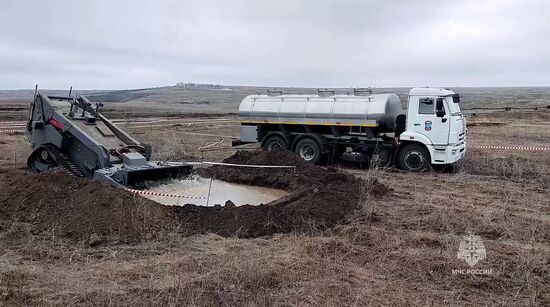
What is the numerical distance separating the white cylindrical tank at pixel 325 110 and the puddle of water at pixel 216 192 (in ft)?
17.2

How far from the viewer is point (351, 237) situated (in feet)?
24.2

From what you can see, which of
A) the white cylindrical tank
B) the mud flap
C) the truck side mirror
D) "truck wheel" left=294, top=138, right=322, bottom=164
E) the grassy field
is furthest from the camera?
"truck wheel" left=294, top=138, right=322, bottom=164

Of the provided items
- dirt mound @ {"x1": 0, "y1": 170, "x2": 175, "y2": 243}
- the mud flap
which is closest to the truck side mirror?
the mud flap

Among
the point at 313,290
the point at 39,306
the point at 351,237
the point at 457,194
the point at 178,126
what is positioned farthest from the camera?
the point at 178,126

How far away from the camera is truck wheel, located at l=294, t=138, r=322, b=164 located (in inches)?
672

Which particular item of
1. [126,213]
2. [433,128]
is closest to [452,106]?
[433,128]

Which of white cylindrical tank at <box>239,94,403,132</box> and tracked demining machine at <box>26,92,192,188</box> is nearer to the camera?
tracked demining machine at <box>26,92,192,188</box>

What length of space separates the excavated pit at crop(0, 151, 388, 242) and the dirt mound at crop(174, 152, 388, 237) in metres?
0.02

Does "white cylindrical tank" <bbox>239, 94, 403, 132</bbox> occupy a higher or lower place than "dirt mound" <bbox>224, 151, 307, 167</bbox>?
higher

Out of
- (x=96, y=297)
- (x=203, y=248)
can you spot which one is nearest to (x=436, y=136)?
(x=203, y=248)

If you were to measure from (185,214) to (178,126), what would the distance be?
2493cm

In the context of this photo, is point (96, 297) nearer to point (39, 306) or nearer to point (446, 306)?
point (39, 306)

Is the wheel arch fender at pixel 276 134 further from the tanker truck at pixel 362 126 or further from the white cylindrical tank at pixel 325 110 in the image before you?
the white cylindrical tank at pixel 325 110

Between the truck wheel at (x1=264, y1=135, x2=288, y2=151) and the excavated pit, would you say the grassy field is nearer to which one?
the excavated pit
